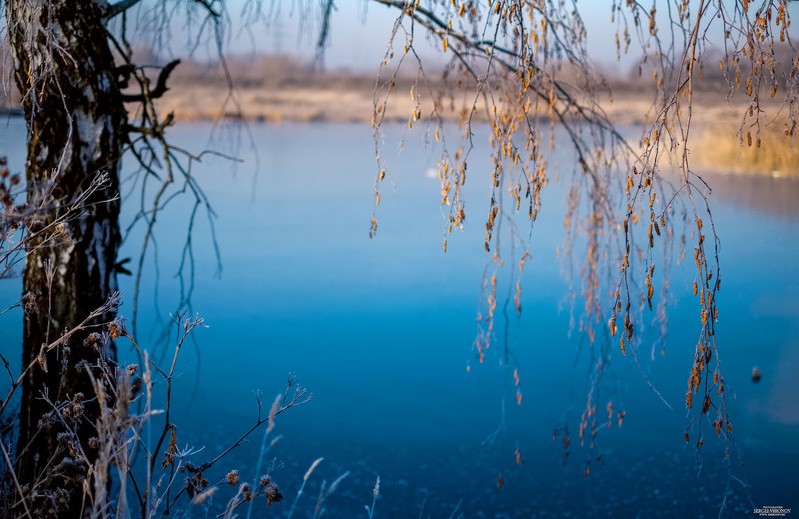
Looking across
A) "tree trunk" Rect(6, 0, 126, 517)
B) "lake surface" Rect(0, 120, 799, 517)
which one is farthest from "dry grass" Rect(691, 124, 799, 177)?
"tree trunk" Rect(6, 0, 126, 517)

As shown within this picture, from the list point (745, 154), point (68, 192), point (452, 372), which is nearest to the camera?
point (68, 192)

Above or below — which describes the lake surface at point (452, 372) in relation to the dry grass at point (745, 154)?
below

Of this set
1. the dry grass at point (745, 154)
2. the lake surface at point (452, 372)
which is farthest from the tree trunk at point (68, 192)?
the dry grass at point (745, 154)

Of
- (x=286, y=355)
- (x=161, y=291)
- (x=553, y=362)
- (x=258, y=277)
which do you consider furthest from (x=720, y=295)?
(x=161, y=291)

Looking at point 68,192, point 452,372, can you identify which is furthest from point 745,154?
point 68,192

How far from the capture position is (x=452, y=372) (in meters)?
4.80

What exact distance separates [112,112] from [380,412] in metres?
2.42

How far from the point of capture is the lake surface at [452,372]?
3.47m

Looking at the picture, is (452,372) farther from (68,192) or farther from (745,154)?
(745,154)

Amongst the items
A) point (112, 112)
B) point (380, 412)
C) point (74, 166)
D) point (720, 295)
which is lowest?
point (380, 412)

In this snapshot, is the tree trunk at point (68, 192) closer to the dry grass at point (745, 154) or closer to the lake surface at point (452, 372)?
the lake surface at point (452, 372)

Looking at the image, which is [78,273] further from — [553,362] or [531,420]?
[553,362]

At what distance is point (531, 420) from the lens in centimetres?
421

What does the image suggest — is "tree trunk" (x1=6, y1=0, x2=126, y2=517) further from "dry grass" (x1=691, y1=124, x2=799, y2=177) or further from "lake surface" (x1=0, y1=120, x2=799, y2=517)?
"dry grass" (x1=691, y1=124, x2=799, y2=177)
